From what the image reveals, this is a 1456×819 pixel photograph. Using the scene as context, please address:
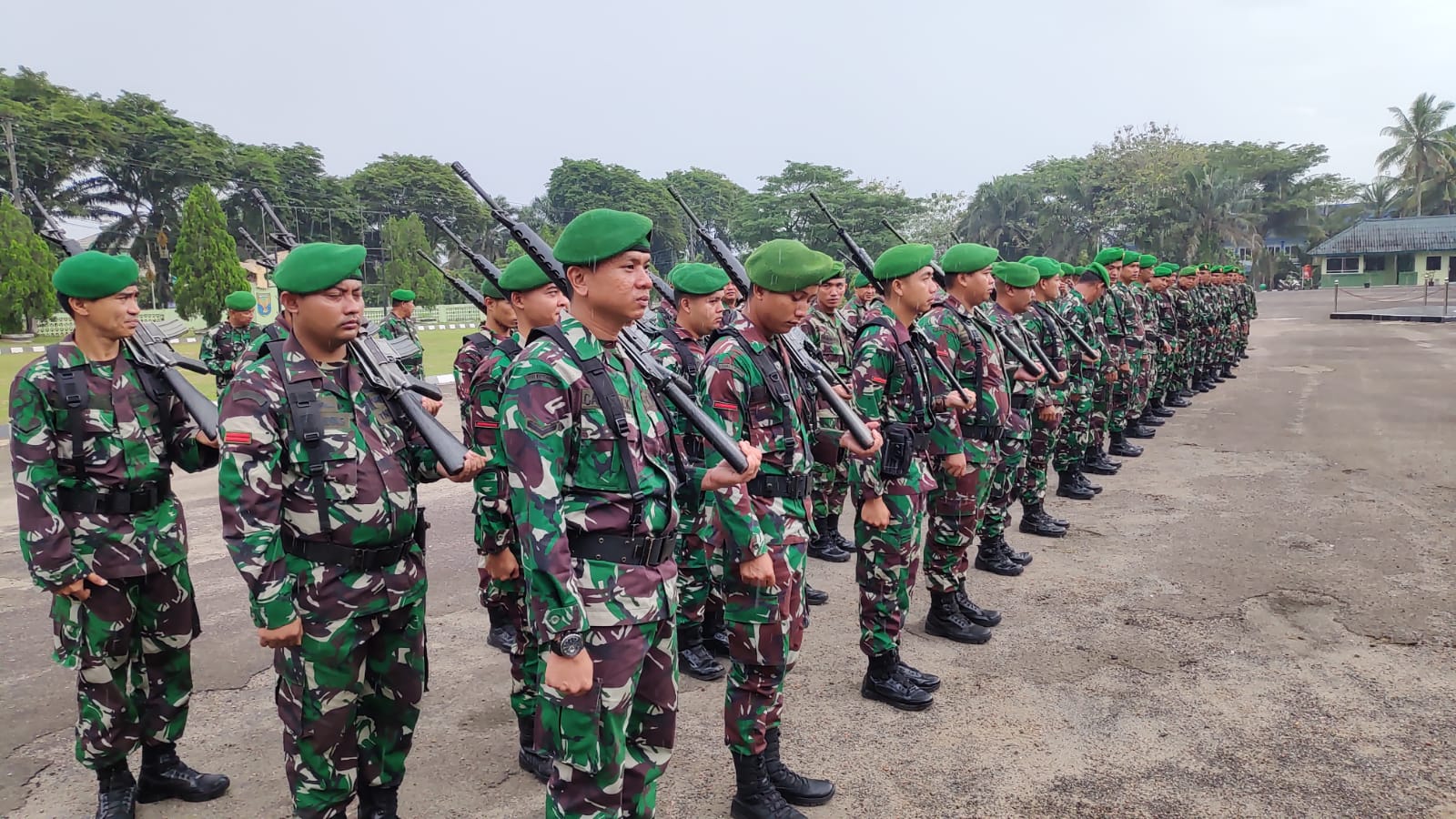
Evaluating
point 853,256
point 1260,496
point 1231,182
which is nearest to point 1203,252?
point 1231,182

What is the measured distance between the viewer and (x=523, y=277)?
3.99 metres

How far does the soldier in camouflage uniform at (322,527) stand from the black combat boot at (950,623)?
296 centimetres

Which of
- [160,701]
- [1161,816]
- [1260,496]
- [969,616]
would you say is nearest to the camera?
[1161,816]

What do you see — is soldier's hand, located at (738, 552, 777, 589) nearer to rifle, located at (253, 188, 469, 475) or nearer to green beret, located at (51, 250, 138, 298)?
rifle, located at (253, 188, 469, 475)

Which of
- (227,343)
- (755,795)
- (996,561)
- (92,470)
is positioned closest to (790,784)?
(755,795)

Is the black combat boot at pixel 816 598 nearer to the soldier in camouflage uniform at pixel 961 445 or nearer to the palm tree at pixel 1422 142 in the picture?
the soldier in camouflage uniform at pixel 961 445

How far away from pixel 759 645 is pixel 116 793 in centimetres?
242

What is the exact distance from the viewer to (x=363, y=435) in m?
2.74

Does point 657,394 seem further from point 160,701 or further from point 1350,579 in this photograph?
point 1350,579

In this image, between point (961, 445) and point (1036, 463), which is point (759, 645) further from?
point (1036, 463)

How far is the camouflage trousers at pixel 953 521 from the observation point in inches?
180

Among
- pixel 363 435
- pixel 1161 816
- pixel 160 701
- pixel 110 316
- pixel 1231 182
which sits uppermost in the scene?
pixel 1231 182

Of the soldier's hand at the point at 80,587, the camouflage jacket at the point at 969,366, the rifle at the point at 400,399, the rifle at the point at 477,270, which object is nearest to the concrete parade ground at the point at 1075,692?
the soldier's hand at the point at 80,587

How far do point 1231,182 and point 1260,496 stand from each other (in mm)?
46900
